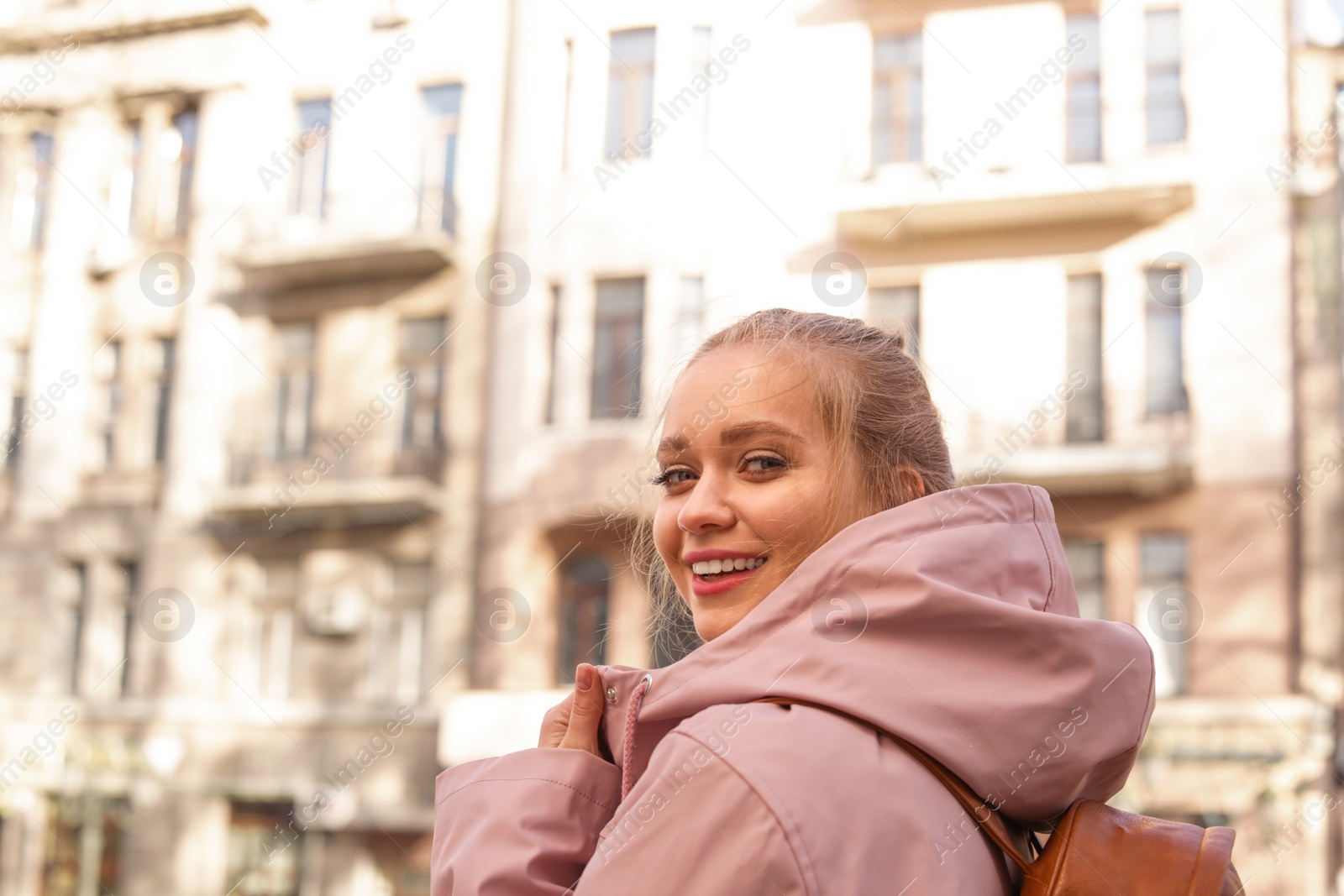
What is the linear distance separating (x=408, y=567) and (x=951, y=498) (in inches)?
465

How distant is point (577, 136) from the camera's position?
12555 millimetres

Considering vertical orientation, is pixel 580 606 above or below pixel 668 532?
below

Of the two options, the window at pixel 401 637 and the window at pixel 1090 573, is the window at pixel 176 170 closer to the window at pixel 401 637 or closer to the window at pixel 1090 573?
the window at pixel 401 637

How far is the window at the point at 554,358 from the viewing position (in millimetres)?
12219

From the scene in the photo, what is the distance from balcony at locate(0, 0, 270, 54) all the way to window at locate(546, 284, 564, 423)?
4.51m

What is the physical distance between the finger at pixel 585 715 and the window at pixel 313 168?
12.9 meters

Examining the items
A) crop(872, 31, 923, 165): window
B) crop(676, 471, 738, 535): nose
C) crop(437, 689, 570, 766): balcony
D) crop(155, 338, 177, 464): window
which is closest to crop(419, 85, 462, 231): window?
crop(155, 338, 177, 464): window

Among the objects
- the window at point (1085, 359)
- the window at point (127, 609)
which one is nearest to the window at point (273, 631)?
the window at point (127, 609)

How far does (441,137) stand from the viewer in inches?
516

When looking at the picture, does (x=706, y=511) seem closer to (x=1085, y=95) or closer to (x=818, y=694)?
(x=818, y=694)

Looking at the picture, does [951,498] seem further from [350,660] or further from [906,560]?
[350,660]

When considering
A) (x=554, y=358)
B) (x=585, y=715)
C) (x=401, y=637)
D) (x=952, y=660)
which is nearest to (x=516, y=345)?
(x=554, y=358)

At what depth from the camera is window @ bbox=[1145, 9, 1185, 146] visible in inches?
435

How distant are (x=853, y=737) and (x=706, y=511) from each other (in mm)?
406
